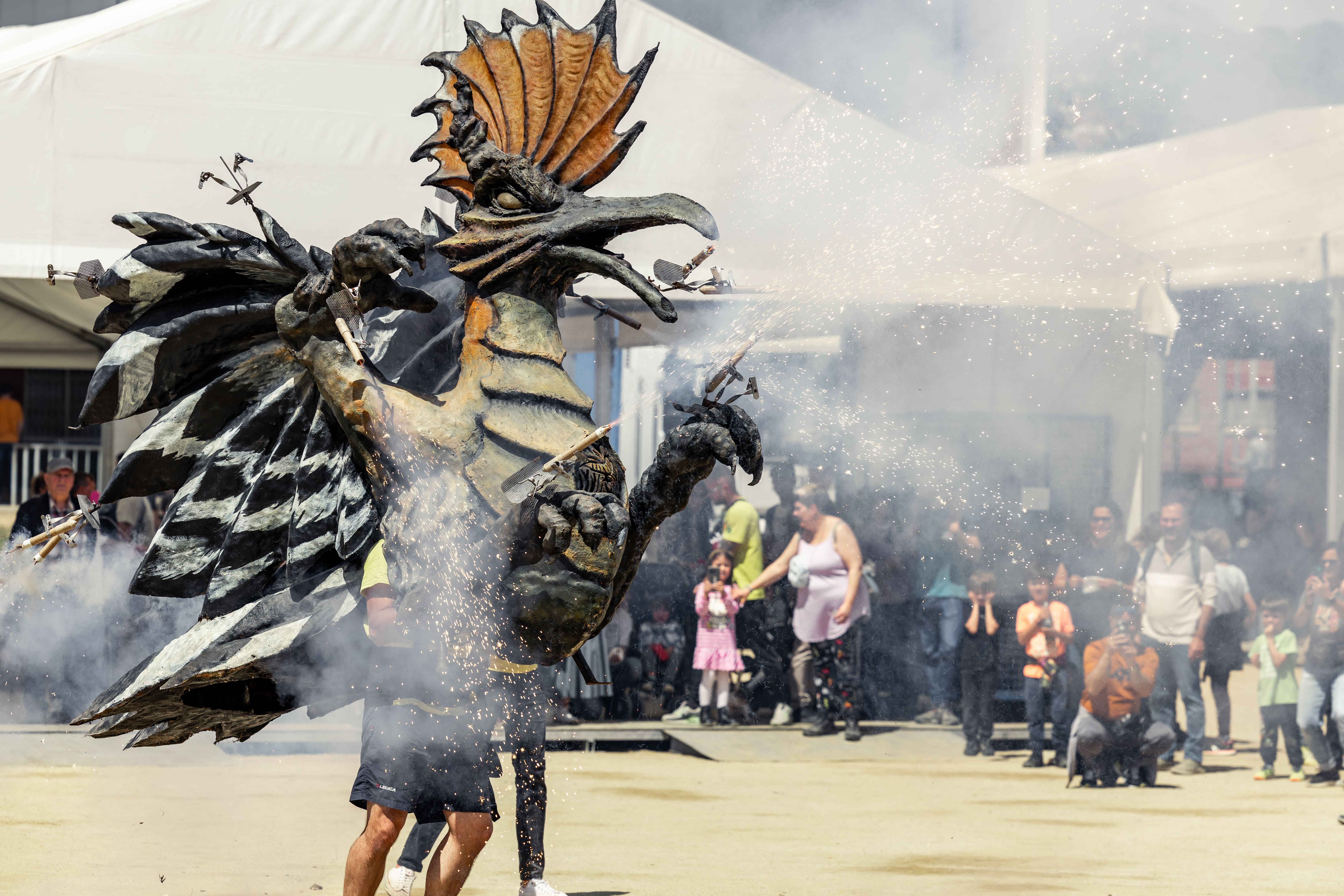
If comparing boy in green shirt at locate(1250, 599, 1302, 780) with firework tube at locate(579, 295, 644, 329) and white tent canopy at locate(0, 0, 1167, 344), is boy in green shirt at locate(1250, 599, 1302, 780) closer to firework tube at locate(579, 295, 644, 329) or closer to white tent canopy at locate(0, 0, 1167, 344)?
white tent canopy at locate(0, 0, 1167, 344)

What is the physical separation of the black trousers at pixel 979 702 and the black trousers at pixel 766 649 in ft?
3.08

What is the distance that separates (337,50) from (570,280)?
3811mm

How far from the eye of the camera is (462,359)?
3.54 metres

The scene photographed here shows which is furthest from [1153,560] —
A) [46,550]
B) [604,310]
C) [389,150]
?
[46,550]

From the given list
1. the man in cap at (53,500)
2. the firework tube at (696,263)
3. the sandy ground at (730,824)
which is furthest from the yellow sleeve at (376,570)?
the man in cap at (53,500)

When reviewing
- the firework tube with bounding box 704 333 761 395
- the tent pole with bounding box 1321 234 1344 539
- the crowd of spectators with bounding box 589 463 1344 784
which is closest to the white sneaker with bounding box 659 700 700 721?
the crowd of spectators with bounding box 589 463 1344 784

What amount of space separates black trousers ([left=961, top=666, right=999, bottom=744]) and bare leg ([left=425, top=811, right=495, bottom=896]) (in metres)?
4.46

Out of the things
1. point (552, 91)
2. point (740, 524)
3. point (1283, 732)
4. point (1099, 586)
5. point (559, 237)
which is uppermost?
point (552, 91)

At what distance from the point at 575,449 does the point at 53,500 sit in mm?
5125

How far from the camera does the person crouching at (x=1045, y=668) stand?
7.55 meters

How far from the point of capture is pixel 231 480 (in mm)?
3721

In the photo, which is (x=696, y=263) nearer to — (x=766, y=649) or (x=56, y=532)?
(x=56, y=532)

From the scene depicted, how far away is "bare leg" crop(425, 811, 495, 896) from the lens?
377 centimetres

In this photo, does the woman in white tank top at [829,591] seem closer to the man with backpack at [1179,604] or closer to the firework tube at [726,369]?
the man with backpack at [1179,604]
